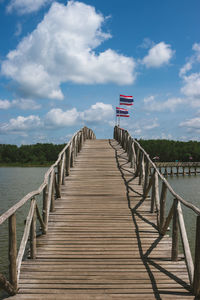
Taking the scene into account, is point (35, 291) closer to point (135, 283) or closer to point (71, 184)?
point (135, 283)

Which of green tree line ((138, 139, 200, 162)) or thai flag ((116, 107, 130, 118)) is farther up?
thai flag ((116, 107, 130, 118))

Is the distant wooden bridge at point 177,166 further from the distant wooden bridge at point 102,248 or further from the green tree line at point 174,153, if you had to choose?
the distant wooden bridge at point 102,248

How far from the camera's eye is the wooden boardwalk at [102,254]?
374 centimetres

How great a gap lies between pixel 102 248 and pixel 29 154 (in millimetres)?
107437

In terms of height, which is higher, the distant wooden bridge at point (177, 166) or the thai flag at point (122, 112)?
the thai flag at point (122, 112)

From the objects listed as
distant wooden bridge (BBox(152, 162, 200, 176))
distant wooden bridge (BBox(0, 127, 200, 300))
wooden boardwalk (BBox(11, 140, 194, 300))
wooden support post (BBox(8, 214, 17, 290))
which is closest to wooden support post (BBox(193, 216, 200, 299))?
distant wooden bridge (BBox(0, 127, 200, 300))

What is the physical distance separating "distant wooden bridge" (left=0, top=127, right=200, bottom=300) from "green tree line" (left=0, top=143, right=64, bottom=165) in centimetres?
9676

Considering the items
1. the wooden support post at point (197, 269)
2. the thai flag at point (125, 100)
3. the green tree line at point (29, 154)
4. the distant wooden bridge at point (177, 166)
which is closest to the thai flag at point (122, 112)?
the thai flag at point (125, 100)

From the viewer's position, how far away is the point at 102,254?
15.9ft

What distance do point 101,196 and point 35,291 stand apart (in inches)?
175

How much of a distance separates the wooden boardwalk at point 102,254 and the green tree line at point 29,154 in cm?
9665

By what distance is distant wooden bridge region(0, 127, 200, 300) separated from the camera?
3697mm

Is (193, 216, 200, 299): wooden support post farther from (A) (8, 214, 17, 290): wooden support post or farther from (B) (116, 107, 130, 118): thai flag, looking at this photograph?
(B) (116, 107, 130, 118): thai flag

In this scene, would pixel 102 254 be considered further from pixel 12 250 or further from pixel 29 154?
pixel 29 154
